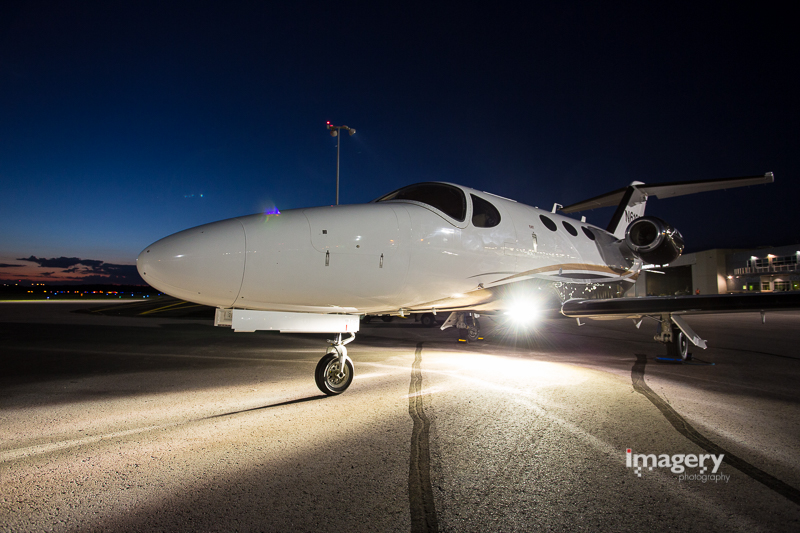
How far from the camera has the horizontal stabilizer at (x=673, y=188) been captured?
877 centimetres

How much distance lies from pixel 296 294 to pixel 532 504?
9.23 feet

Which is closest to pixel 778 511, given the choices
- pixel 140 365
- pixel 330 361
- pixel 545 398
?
pixel 545 398

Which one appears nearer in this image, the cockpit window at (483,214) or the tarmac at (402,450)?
the tarmac at (402,450)

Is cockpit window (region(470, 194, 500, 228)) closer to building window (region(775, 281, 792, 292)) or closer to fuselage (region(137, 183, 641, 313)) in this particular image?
fuselage (region(137, 183, 641, 313))

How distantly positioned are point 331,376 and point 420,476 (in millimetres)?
2557

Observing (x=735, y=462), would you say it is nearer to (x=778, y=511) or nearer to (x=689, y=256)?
(x=778, y=511)

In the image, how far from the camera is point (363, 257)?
424cm

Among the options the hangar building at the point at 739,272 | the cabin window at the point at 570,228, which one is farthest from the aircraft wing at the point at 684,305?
the hangar building at the point at 739,272

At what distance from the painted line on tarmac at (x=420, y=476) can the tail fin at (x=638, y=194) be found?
9015 millimetres

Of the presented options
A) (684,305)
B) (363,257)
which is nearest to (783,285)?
(684,305)

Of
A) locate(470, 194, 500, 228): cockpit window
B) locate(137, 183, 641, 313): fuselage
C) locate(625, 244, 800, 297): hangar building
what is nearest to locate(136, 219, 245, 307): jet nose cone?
locate(137, 183, 641, 313): fuselage

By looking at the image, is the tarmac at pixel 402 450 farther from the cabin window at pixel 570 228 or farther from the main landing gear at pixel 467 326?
the main landing gear at pixel 467 326

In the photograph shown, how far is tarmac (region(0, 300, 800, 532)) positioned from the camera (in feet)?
7.61

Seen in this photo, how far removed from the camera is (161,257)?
3.71 meters
